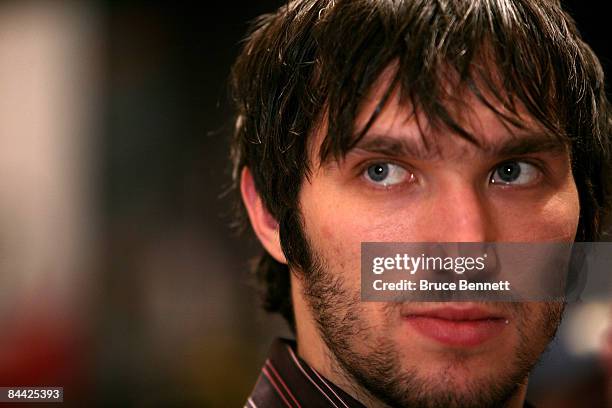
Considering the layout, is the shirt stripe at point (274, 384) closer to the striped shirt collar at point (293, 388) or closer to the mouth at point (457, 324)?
the striped shirt collar at point (293, 388)

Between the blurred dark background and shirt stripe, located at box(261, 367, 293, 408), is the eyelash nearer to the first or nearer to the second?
shirt stripe, located at box(261, 367, 293, 408)

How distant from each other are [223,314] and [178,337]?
81 millimetres

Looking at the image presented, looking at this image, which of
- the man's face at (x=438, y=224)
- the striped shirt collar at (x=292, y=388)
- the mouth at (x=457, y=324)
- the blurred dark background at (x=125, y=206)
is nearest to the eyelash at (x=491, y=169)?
the man's face at (x=438, y=224)

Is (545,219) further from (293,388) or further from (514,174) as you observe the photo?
(293,388)

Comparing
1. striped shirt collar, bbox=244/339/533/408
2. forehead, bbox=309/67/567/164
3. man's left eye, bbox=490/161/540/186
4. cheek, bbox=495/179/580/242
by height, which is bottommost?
striped shirt collar, bbox=244/339/533/408

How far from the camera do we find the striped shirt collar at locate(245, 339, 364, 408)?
94 centimetres

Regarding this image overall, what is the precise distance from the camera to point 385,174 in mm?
887

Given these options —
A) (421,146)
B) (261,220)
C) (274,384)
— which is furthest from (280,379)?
(421,146)

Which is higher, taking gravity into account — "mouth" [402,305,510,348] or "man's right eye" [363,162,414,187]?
"man's right eye" [363,162,414,187]

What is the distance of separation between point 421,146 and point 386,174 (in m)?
0.06

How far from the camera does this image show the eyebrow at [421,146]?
86cm

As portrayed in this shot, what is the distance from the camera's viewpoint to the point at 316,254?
37.5 inches

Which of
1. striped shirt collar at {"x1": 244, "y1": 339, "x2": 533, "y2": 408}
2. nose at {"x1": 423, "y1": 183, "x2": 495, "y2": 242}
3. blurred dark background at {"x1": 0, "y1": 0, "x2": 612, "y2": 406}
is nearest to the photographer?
nose at {"x1": 423, "y1": 183, "x2": 495, "y2": 242}

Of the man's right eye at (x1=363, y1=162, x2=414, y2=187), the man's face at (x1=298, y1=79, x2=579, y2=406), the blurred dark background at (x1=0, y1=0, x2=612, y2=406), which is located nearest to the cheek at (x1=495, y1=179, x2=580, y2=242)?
the man's face at (x1=298, y1=79, x2=579, y2=406)
